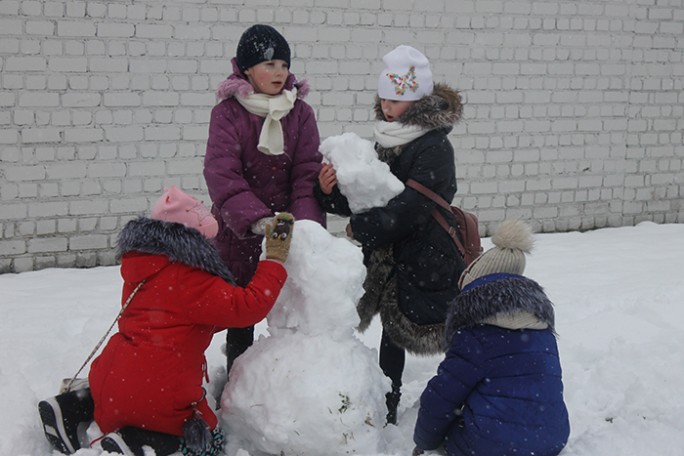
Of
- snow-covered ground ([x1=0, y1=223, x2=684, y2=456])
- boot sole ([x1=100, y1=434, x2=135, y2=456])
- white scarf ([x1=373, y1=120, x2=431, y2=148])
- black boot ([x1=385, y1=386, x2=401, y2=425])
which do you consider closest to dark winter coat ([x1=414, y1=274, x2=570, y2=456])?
snow-covered ground ([x1=0, y1=223, x2=684, y2=456])

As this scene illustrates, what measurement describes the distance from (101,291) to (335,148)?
3.16m

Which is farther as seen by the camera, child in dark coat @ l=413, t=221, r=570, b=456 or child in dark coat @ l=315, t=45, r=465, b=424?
child in dark coat @ l=315, t=45, r=465, b=424

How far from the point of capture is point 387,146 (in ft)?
12.2

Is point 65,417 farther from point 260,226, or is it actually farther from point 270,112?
point 270,112

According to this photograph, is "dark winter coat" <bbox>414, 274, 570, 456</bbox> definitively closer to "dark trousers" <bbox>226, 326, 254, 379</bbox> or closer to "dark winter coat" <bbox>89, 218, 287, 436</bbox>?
"dark winter coat" <bbox>89, 218, 287, 436</bbox>

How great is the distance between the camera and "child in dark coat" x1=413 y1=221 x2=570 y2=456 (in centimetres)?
305

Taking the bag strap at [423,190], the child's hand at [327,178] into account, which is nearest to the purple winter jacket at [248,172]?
the child's hand at [327,178]

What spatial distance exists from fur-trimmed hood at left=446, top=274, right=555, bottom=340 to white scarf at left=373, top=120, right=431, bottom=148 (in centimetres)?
81

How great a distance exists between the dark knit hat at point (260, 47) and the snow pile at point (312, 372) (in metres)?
0.78

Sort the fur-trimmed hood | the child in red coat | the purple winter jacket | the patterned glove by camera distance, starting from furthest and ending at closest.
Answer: the purple winter jacket
the patterned glove
the child in red coat
the fur-trimmed hood

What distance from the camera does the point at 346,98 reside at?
294 inches

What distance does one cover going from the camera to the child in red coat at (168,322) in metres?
3.14

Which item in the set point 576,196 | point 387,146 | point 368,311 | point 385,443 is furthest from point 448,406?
point 576,196

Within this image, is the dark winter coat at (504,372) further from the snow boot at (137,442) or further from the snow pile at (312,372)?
the snow boot at (137,442)
